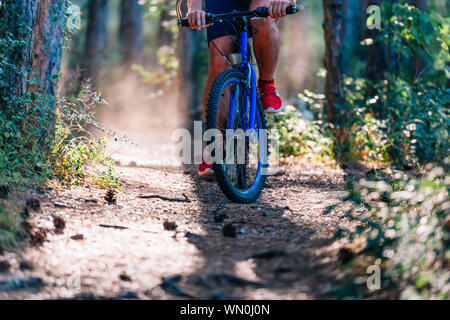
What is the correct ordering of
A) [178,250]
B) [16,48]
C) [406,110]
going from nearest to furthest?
[178,250] < [16,48] < [406,110]

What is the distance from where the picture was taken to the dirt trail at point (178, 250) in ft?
6.97

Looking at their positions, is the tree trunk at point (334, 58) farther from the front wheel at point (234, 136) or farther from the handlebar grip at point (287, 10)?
the handlebar grip at point (287, 10)

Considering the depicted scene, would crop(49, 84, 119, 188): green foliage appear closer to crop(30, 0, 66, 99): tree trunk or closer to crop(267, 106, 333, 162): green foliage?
crop(30, 0, 66, 99): tree trunk

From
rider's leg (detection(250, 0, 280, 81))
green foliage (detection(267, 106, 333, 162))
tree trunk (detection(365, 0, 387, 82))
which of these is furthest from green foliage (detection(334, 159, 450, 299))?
tree trunk (detection(365, 0, 387, 82))

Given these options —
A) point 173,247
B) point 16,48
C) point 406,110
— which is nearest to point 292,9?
point 173,247

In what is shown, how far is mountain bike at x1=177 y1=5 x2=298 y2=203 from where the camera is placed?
338 centimetres

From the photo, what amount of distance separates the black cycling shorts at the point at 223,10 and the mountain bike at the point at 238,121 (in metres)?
0.08

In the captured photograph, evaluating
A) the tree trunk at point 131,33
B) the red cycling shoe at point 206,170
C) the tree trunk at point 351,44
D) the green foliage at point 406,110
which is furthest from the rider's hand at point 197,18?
the tree trunk at point 131,33

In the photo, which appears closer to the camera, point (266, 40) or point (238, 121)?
point (238, 121)

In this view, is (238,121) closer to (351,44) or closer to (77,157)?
(77,157)

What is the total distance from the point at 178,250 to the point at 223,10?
2.17 m

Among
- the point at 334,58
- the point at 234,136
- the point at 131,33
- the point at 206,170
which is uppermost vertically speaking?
the point at 131,33

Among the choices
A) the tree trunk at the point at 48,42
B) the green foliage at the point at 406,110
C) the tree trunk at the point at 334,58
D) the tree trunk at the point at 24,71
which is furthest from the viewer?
the tree trunk at the point at 334,58

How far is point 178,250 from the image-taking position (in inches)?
101
